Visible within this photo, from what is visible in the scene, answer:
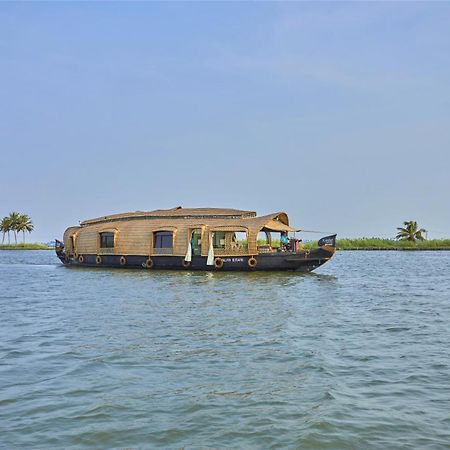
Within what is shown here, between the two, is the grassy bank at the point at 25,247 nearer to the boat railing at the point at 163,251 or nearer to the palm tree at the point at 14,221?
the palm tree at the point at 14,221

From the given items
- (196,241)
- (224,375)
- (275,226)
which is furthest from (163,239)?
(224,375)

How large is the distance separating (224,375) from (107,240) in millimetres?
27285

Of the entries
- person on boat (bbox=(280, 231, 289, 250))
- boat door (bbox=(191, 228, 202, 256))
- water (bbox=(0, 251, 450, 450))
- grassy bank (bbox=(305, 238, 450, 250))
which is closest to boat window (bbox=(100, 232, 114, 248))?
boat door (bbox=(191, 228, 202, 256))

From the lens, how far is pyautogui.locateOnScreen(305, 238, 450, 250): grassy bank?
7569cm

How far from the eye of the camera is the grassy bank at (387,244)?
75.7 m

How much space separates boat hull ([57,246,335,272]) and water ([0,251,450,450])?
11057 millimetres

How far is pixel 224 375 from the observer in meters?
8.30

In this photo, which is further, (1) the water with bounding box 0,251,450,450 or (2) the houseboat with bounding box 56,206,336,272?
(2) the houseboat with bounding box 56,206,336,272

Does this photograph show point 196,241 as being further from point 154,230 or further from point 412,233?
point 412,233

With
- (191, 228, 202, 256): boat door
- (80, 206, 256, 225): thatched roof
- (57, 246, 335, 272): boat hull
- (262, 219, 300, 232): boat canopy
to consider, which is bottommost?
(57, 246, 335, 272): boat hull

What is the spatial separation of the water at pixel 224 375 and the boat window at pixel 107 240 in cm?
1705

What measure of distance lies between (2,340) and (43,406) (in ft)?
15.6

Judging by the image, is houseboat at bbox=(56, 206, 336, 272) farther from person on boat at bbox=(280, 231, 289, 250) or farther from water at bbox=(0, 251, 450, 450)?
water at bbox=(0, 251, 450, 450)

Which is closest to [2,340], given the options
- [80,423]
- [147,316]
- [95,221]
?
[147,316]
